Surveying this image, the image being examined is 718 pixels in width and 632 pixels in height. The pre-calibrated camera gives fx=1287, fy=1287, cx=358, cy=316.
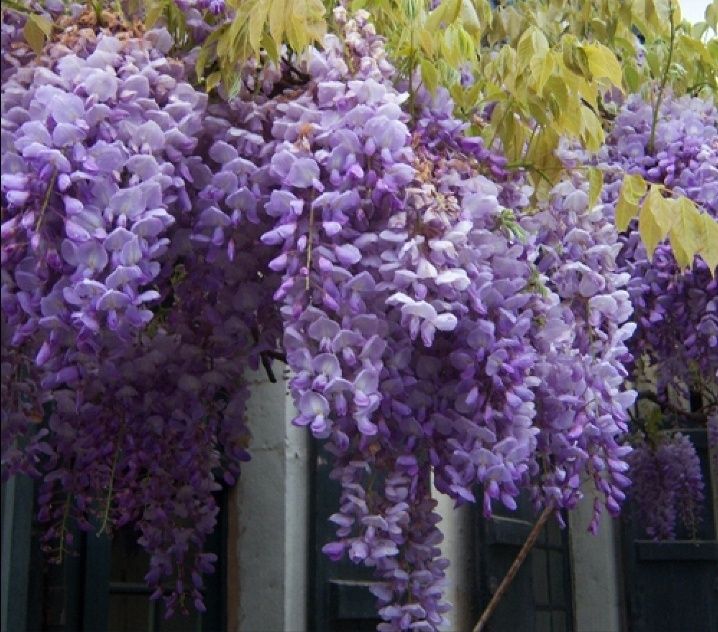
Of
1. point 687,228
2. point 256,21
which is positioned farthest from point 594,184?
point 256,21

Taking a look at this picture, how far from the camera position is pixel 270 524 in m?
4.19

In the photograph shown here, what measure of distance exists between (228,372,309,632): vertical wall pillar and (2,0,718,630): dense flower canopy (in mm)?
1271

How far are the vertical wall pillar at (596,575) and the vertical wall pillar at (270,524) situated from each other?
2.15 metres

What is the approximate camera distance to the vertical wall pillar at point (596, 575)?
601 centimetres

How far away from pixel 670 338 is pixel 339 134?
5.12 ft

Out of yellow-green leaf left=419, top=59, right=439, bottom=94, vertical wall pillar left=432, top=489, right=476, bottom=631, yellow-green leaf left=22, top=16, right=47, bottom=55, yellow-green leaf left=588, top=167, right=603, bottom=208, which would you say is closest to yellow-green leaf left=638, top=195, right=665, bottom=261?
yellow-green leaf left=588, top=167, right=603, bottom=208

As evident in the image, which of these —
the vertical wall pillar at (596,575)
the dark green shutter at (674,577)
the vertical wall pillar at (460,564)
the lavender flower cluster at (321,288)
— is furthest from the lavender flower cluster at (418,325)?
the vertical wall pillar at (596,575)

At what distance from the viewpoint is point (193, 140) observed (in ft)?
7.38

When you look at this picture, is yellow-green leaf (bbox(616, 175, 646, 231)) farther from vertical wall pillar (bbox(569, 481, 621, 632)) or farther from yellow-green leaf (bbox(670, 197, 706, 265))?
vertical wall pillar (bbox(569, 481, 621, 632))

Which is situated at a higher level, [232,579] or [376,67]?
[376,67]

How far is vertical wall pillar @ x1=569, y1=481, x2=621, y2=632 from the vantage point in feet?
19.7

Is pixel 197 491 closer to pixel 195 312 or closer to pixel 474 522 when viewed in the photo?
pixel 195 312

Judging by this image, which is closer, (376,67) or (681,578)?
(376,67)

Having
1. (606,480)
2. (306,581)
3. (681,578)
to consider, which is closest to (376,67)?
(606,480)
